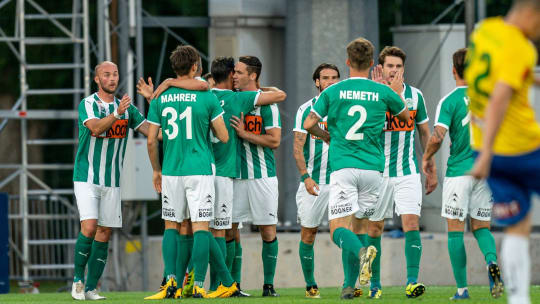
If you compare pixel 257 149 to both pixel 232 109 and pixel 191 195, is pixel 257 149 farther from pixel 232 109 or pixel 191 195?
pixel 191 195

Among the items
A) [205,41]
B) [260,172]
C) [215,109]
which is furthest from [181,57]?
[205,41]

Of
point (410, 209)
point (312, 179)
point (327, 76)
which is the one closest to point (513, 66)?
point (410, 209)

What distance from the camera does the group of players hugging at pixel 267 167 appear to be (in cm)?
884

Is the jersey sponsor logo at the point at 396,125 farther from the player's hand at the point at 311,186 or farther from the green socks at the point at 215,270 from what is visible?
the green socks at the point at 215,270

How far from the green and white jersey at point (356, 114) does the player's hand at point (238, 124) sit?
1564mm

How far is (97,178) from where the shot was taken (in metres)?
10.3

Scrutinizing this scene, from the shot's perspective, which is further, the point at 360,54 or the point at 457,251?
the point at 457,251

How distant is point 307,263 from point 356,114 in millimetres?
2207

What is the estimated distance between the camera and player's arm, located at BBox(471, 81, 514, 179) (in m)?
5.47

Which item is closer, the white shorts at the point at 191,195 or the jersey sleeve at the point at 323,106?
the jersey sleeve at the point at 323,106

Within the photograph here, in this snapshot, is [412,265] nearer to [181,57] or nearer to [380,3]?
[181,57]

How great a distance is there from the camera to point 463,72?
9.30 metres

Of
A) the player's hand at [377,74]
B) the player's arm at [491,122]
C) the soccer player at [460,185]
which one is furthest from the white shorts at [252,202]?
the player's arm at [491,122]

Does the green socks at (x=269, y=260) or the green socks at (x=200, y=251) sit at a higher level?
the green socks at (x=200, y=251)
